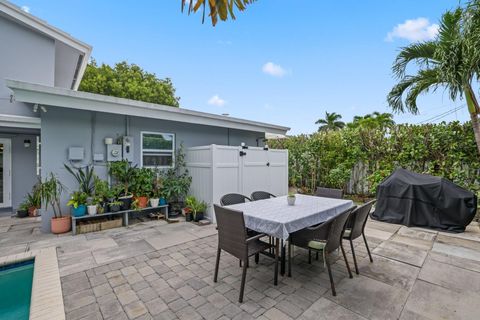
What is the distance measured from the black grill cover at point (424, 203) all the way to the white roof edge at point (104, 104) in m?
4.56

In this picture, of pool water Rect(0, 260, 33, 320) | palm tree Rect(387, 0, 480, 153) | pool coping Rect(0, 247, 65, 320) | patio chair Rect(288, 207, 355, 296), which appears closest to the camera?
pool coping Rect(0, 247, 65, 320)

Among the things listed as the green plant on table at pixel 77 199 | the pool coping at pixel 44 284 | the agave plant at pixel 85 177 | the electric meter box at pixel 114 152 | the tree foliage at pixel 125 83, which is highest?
the tree foliage at pixel 125 83

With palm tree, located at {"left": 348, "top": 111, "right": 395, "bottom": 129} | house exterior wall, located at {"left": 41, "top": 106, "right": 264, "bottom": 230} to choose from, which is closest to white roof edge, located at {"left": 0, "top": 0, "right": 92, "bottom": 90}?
house exterior wall, located at {"left": 41, "top": 106, "right": 264, "bottom": 230}

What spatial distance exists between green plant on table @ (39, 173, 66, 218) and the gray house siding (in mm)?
2908

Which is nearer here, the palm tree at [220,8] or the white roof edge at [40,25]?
the palm tree at [220,8]

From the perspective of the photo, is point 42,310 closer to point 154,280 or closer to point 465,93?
point 154,280

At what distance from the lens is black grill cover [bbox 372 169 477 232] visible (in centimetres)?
484

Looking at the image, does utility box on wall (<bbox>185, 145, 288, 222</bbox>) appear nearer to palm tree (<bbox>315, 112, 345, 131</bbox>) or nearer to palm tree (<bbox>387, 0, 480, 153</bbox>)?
palm tree (<bbox>387, 0, 480, 153</bbox>)

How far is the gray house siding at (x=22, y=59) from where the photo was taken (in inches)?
255

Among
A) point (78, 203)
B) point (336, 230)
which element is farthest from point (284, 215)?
point (78, 203)

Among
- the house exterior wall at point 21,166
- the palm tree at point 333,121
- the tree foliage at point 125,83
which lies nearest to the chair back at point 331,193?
the house exterior wall at point 21,166

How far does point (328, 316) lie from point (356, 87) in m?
10.6

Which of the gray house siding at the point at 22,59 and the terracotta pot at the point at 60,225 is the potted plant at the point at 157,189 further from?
the gray house siding at the point at 22,59

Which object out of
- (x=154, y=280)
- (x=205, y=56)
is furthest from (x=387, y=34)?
(x=154, y=280)
